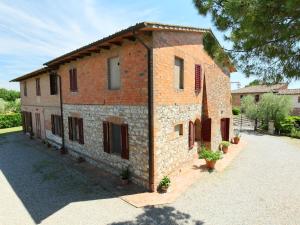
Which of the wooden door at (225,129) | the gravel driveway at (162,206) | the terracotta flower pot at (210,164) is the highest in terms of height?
the wooden door at (225,129)

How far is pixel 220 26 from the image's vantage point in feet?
21.4

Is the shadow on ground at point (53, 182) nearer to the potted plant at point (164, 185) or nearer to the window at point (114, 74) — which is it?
the potted plant at point (164, 185)

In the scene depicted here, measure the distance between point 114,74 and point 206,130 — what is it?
6.90 meters

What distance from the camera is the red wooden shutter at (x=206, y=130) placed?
13.5 m

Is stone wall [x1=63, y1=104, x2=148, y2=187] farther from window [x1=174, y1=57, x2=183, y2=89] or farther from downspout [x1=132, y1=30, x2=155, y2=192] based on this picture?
window [x1=174, y1=57, x2=183, y2=89]

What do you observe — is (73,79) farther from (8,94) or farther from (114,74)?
(8,94)

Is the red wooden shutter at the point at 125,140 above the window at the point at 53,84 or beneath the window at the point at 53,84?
beneath

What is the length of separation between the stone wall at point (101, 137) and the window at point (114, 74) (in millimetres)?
1015

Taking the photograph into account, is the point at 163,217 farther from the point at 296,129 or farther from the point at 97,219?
the point at 296,129

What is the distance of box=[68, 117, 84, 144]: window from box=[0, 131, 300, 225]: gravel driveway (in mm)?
1944

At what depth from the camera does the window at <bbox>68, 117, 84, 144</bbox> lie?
42.9 feet

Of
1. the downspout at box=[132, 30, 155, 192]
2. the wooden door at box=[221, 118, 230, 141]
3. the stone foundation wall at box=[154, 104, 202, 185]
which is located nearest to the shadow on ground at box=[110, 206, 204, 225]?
the downspout at box=[132, 30, 155, 192]

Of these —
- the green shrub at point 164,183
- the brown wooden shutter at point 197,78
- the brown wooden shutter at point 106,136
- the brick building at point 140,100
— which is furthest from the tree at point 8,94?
the green shrub at point 164,183

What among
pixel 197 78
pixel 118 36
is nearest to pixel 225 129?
pixel 197 78
